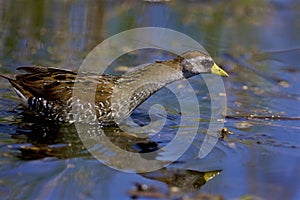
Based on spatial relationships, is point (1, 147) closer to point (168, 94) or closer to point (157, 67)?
point (157, 67)

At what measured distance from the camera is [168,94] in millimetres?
8805

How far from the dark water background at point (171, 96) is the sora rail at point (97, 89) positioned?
19 centimetres

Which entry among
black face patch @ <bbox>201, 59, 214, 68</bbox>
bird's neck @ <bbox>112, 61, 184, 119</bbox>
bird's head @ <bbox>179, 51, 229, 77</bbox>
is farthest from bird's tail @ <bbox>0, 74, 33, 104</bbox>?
black face patch @ <bbox>201, 59, 214, 68</bbox>

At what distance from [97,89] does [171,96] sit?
1.50m

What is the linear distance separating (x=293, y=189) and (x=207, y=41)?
18.5 ft

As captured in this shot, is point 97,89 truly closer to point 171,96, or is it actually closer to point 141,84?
point 141,84

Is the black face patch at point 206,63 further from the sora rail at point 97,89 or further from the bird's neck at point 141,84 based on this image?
the bird's neck at point 141,84

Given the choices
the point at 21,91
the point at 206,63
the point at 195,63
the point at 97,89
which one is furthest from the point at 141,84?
the point at 21,91

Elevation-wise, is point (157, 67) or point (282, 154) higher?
point (157, 67)

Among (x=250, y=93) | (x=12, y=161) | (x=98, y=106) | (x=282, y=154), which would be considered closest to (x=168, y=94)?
(x=250, y=93)

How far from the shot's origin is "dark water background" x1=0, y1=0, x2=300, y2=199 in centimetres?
587

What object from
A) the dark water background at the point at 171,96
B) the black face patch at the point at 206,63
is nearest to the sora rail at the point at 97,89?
the black face patch at the point at 206,63

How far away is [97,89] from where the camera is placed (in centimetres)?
748

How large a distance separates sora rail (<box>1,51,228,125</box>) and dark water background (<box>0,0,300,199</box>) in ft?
0.63
